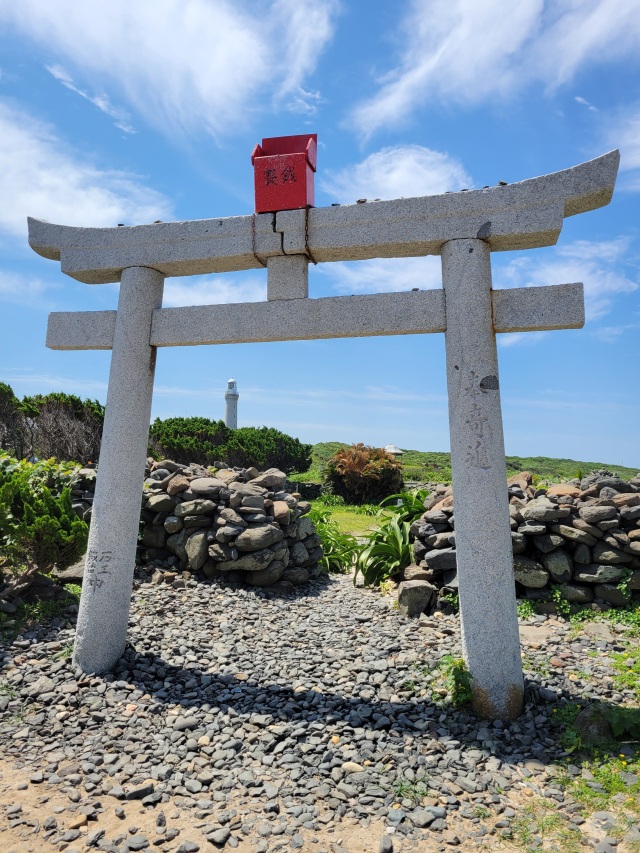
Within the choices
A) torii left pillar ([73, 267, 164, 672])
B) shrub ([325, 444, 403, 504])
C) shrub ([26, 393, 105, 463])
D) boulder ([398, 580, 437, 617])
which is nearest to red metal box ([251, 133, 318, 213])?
torii left pillar ([73, 267, 164, 672])

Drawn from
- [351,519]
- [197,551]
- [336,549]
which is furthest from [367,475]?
[197,551]

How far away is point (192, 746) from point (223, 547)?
115 inches

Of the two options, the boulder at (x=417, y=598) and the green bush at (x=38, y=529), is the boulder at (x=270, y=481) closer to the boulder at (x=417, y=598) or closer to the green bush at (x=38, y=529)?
the green bush at (x=38, y=529)

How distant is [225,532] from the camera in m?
6.29

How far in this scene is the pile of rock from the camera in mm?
6340

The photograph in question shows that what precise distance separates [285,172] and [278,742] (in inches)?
152

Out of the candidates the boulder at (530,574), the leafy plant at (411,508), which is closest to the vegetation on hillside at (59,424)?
the leafy plant at (411,508)

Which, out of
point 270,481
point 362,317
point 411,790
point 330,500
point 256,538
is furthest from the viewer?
point 330,500

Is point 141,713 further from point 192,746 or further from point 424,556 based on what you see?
point 424,556

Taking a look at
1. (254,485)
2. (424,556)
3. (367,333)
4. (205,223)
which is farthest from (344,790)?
(254,485)

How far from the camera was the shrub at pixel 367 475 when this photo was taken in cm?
1506

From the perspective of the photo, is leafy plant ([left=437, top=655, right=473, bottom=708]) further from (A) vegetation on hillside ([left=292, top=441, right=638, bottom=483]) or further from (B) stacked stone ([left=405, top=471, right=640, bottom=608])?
(A) vegetation on hillside ([left=292, top=441, right=638, bottom=483])

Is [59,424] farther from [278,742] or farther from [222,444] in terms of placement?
[278,742]

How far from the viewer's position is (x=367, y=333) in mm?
4031
